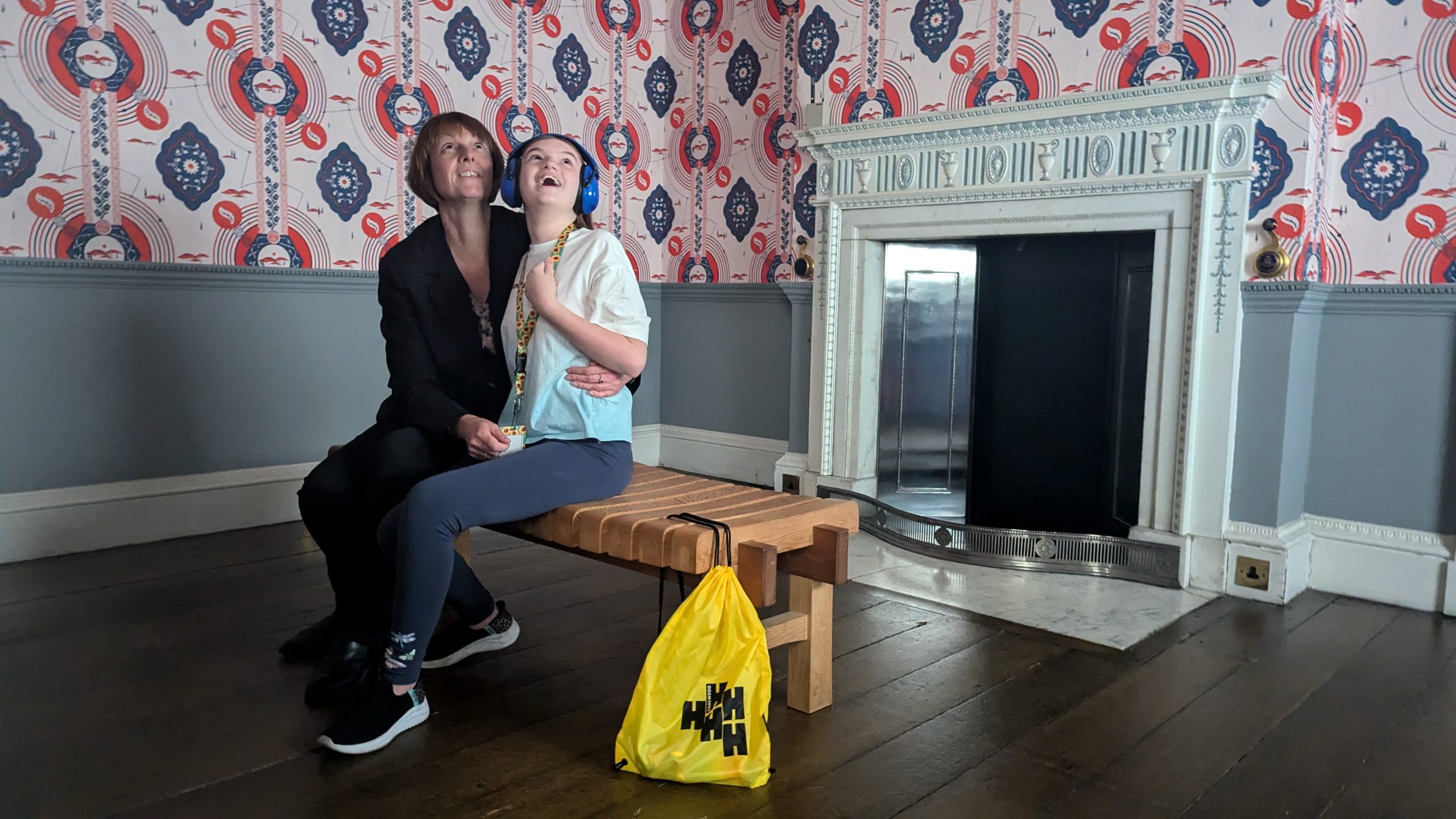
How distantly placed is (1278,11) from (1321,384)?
1.05 m

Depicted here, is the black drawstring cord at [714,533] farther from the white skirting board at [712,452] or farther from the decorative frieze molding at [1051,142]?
the white skirting board at [712,452]

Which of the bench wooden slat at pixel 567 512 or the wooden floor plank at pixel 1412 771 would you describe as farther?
the bench wooden slat at pixel 567 512

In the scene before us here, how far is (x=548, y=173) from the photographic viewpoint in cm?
195

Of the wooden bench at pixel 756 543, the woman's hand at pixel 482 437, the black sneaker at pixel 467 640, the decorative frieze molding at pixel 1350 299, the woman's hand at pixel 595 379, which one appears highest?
the decorative frieze molding at pixel 1350 299

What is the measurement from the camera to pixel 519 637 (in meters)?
2.36

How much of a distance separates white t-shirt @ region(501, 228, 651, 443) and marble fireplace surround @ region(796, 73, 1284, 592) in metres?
1.70

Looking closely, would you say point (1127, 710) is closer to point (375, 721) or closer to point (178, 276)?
point (375, 721)

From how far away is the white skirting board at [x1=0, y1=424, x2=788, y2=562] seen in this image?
2.93 metres

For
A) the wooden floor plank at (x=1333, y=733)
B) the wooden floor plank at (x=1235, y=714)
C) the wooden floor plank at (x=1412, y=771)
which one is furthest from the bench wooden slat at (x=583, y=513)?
the wooden floor plank at (x=1412, y=771)

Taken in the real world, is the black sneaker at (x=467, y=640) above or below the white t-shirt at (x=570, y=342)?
below

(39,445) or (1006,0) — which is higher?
(1006,0)

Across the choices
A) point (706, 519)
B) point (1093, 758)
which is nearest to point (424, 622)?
point (706, 519)

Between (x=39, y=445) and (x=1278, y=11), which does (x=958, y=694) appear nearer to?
(x=1278, y=11)

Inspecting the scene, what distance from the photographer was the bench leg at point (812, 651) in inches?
76.1
